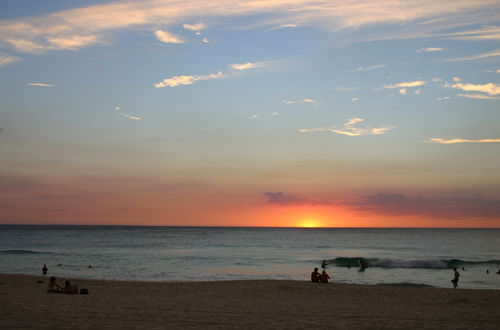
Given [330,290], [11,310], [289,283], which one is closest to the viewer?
[11,310]

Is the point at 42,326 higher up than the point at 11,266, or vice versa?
the point at 42,326

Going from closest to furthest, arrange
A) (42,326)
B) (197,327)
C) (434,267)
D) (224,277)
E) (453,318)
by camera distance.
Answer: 1. (42,326)
2. (197,327)
3. (453,318)
4. (224,277)
5. (434,267)

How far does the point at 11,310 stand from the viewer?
13031 millimetres

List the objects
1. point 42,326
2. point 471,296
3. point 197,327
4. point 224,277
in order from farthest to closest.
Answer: point 224,277
point 471,296
point 197,327
point 42,326

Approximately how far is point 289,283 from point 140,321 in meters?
16.5

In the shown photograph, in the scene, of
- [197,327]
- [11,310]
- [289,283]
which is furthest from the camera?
[289,283]

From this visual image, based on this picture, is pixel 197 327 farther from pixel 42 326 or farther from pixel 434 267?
pixel 434 267

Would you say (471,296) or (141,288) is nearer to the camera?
(471,296)

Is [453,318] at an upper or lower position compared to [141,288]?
upper

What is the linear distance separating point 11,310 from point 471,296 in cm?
2055

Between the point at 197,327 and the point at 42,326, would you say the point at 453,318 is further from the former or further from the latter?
the point at 42,326

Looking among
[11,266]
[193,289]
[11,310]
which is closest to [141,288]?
[193,289]

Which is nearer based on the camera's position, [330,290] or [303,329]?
[303,329]

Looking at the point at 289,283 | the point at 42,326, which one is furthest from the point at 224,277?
the point at 42,326
